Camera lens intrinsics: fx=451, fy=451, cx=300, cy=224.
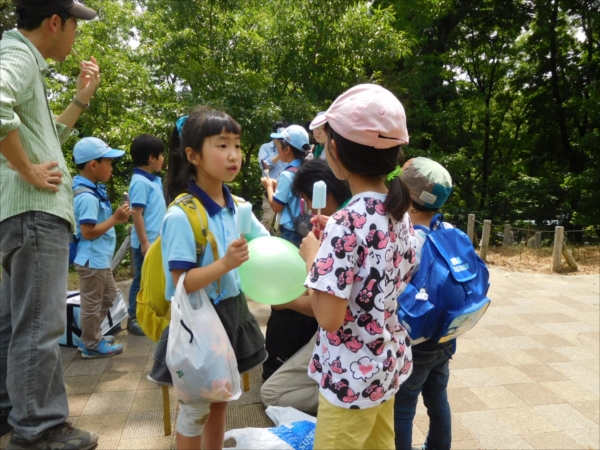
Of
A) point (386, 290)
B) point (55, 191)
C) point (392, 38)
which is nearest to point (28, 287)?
point (55, 191)

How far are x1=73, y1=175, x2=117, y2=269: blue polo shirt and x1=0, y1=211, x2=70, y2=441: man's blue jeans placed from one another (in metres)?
1.11

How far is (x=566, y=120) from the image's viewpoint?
15602mm

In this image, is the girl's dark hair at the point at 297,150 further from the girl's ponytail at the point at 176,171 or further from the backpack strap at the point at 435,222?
the backpack strap at the point at 435,222

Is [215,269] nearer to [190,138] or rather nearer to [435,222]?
Result: [190,138]

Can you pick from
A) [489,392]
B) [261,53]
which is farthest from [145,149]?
[261,53]

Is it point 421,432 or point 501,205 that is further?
point 501,205

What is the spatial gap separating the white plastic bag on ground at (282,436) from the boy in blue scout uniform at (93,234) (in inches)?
64.6

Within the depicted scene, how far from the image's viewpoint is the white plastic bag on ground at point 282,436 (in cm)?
220

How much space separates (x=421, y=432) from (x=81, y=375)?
2321 millimetres

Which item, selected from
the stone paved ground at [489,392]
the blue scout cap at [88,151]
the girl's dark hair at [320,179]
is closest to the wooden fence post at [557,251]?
the stone paved ground at [489,392]

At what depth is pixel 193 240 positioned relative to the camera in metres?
1.67

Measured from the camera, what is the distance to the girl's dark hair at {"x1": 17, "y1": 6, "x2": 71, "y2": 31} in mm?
2074

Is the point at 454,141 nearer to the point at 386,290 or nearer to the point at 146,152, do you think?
the point at 146,152

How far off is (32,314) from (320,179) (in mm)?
1554
